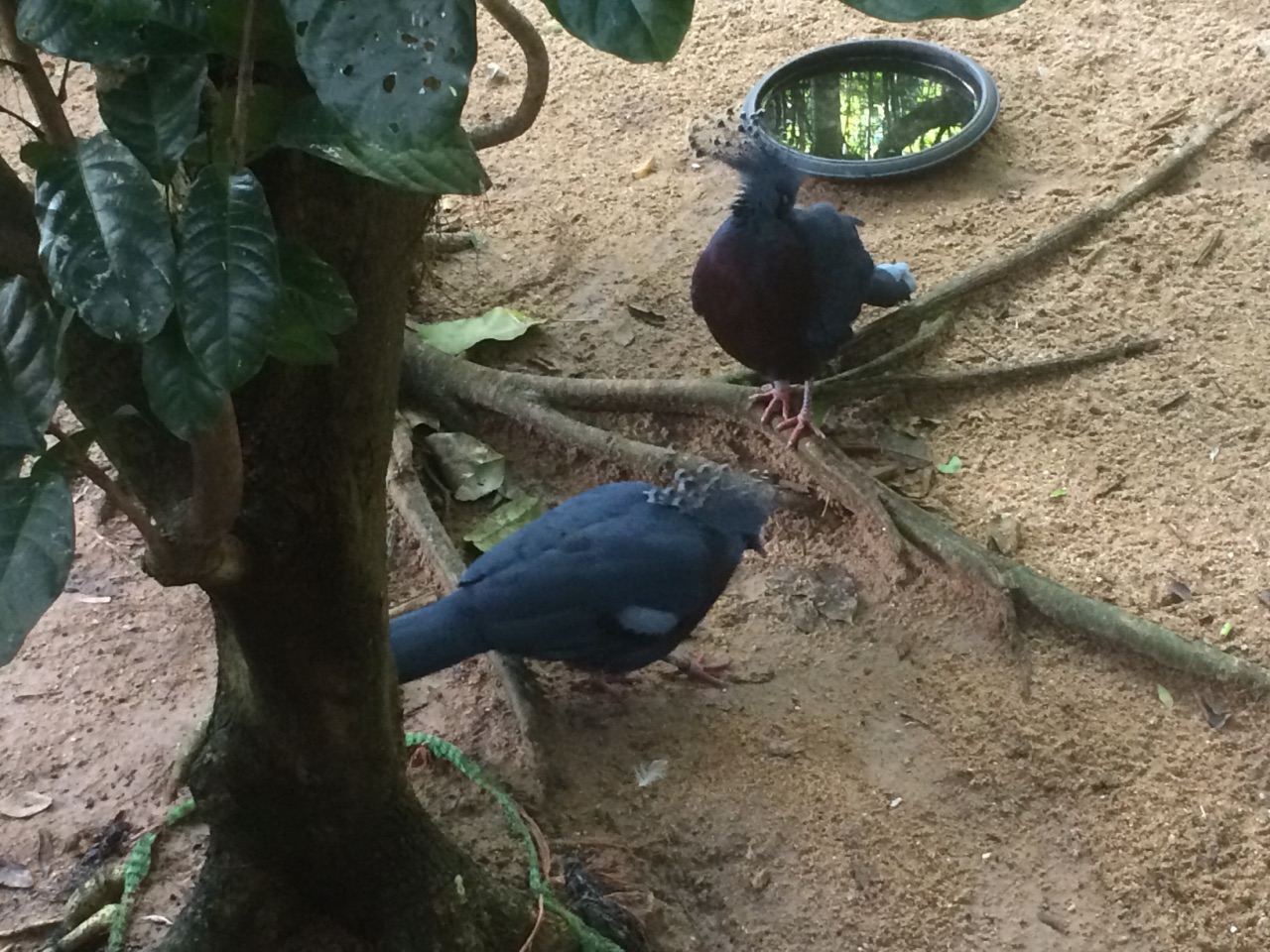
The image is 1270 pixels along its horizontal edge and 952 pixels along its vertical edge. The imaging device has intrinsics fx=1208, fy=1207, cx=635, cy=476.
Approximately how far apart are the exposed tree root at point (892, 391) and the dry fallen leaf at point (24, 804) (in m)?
1.38

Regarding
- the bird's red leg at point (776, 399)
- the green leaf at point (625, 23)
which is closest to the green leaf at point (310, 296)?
the green leaf at point (625, 23)

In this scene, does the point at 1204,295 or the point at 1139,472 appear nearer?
the point at 1139,472

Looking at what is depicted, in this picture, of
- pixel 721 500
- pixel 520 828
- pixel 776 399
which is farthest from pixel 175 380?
pixel 776 399

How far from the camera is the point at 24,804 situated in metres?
2.28

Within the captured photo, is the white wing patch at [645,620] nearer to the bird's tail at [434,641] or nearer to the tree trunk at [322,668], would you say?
the bird's tail at [434,641]

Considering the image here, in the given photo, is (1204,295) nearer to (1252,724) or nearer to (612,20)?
(1252,724)

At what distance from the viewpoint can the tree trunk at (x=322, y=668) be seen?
4.19ft

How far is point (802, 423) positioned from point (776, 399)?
10 centimetres

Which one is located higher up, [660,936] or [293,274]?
[293,274]

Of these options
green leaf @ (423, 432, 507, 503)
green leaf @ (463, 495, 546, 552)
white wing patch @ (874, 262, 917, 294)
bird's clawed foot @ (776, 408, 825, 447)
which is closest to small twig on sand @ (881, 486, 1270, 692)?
bird's clawed foot @ (776, 408, 825, 447)

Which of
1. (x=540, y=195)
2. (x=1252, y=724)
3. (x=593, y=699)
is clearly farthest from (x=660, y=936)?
(x=540, y=195)

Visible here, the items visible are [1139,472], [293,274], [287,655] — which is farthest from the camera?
[1139,472]

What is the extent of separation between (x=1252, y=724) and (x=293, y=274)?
6.91ft

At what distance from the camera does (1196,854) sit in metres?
2.13
